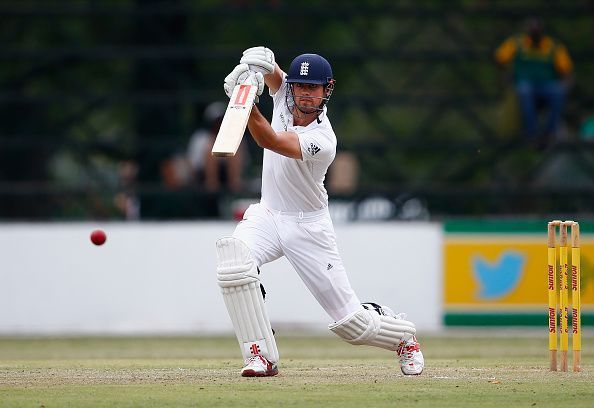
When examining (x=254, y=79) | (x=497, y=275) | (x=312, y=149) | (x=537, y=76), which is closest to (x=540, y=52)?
(x=537, y=76)


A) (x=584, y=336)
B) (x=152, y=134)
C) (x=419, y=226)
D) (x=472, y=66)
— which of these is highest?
(x=472, y=66)

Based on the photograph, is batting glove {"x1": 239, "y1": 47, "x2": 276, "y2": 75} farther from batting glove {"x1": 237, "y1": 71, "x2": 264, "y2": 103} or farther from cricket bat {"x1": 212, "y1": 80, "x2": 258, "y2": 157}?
cricket bat {"x1": 212, "y1": 80, "x2": 258, "y2": 157}

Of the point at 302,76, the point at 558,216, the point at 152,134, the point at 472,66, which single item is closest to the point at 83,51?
the point at 152,134

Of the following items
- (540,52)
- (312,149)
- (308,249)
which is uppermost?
(540,52)

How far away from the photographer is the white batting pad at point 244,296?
293 inches

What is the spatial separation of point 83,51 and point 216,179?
85.3 inches

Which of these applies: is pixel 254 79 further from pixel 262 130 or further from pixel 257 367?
pixel 257 367

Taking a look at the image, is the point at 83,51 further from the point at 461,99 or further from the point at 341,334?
the point at 341,334

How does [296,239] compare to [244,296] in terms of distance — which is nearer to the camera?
[244,296]

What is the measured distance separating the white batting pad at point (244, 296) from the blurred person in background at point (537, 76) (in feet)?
27.8

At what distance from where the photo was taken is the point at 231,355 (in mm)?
10531

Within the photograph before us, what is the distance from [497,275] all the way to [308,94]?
6393 millimetres

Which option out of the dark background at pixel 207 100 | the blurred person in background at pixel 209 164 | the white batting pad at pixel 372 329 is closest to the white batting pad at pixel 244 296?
the white batting pad at pixel 372 329

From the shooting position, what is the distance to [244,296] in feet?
24.5
